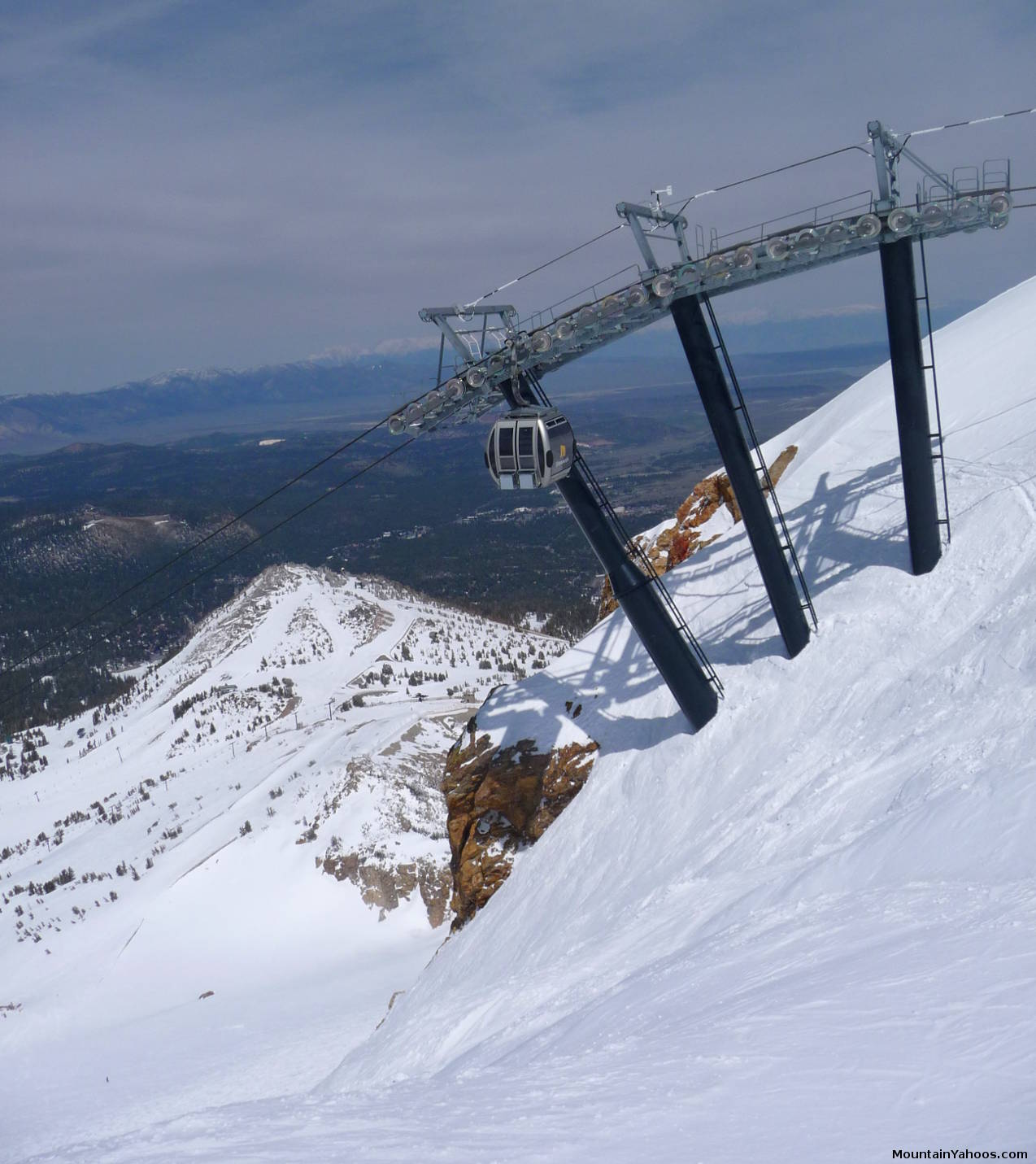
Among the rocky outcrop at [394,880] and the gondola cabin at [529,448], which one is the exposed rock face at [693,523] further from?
the rocky outcrop at [394,880]

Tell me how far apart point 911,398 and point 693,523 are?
41.3 feet

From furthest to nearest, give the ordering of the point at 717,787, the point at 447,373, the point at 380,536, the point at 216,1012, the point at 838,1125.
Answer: the point at 380,536 < the point at 216,1012 < the point at 447,373 < the point at 717,787 < the point at 838,1125

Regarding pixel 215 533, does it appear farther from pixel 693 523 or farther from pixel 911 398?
pixel 693 523

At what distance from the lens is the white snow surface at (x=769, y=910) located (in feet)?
18.7

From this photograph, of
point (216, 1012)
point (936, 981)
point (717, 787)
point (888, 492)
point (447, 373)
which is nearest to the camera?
point (936, 981)

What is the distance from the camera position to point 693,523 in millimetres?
26172

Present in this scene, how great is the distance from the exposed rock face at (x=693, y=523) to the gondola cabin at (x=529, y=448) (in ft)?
31.7

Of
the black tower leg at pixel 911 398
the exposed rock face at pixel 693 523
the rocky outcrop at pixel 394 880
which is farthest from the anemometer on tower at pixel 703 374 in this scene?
the rocky outcrop at pixel 394 880

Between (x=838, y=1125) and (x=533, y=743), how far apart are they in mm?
13598

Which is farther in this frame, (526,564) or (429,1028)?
(526,564)

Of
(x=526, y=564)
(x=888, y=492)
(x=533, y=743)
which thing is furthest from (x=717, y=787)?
(x=526, y=564)

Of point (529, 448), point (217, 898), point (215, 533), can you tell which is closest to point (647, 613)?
point (529, 448)

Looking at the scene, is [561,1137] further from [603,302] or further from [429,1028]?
[603,302]

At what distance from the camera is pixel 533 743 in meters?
18.5
